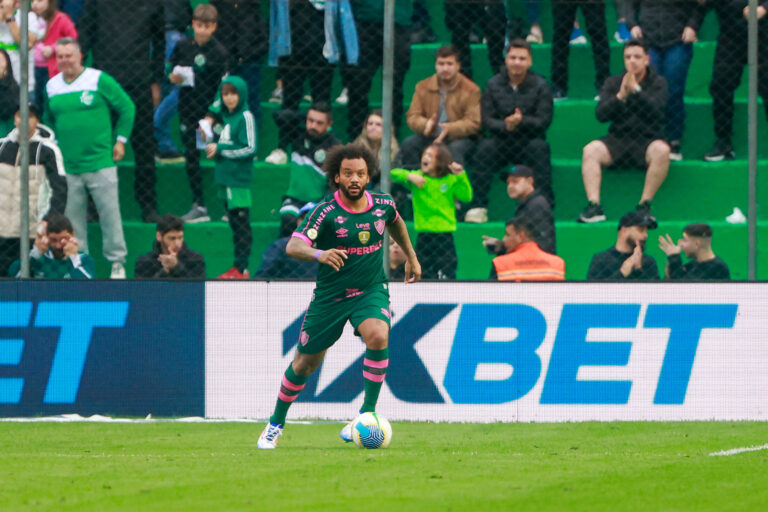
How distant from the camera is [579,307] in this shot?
11.0 m

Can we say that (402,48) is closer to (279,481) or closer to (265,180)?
(265,180)

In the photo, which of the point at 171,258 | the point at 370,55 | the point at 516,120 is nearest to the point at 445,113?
the point at 516,120

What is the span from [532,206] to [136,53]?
437cm

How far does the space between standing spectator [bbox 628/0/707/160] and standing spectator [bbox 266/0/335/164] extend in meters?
3.36

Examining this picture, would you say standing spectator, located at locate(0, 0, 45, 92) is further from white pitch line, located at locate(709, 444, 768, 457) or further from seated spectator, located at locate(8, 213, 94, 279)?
white pitch line, located at locate(709, 444, 768, 457)

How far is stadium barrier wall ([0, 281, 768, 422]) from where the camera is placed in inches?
429

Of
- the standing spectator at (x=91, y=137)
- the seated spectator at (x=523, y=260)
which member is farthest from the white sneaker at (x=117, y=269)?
the seated spectator at (x=523, y=260)

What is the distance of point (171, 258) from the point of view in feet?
39.1

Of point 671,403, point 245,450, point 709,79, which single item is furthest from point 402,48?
point 245,450

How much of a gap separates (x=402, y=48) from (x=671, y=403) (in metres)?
4.88

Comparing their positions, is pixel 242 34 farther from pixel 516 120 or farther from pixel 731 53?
pixel 731 53

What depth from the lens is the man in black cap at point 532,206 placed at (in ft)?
39.4

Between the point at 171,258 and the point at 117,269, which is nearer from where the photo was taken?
the point at 171,258

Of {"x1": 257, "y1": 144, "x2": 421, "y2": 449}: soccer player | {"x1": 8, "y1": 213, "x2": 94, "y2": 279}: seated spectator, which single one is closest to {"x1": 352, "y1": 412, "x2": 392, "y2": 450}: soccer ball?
{"x1": 257, "y1": 144, "x2": 421, "y2": 449}: soccer player
